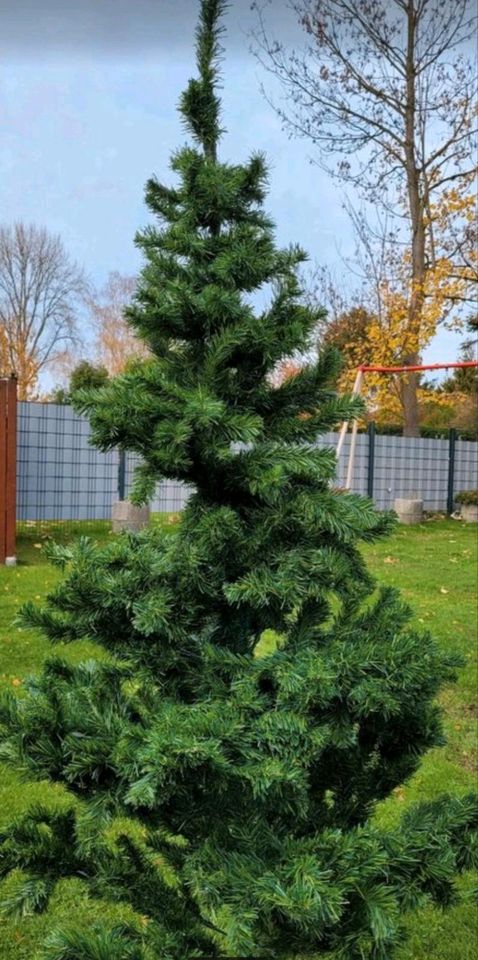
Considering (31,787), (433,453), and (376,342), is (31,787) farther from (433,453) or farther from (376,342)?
(433,453)

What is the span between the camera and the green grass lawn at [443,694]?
2.08m

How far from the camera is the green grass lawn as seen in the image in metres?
2.08

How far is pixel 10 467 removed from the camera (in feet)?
22.0

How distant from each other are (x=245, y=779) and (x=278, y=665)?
173 millimetres

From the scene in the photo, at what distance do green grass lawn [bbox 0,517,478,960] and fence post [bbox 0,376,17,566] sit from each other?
0.92ft

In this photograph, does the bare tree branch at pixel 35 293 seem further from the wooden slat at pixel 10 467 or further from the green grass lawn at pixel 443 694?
the wooden slat at pixel 10 467

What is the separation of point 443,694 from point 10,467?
456cm

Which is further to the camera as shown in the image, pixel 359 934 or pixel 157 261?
pixel 157 261

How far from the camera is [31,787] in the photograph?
2.85 meters

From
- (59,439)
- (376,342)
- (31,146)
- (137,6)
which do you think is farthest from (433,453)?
(137,6)

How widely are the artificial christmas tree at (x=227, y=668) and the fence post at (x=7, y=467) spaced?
18.8ft

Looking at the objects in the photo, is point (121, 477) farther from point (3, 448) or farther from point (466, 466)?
point (466, 466)

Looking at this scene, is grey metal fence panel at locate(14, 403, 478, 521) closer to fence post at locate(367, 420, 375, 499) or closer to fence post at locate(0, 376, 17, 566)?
fence post at locate(0, 376, 17, 566)

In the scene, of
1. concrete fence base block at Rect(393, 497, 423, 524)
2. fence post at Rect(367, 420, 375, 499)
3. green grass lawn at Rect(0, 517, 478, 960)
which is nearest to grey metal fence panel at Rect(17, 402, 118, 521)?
green grass lawn at Rect(0, 517, 478, 960)
